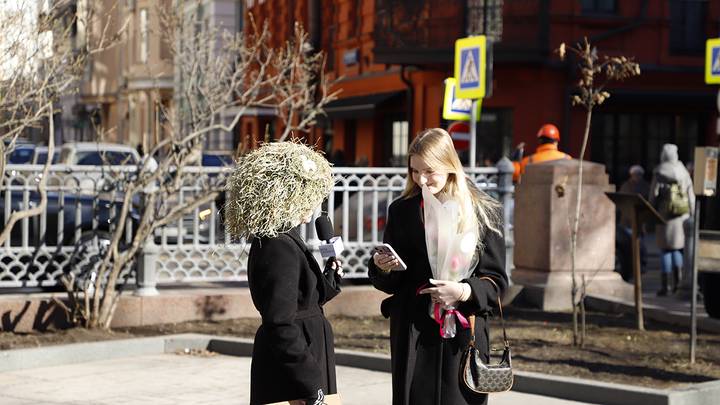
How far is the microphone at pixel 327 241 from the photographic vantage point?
526cm

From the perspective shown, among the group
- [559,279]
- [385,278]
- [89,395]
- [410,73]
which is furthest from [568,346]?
[410,73]

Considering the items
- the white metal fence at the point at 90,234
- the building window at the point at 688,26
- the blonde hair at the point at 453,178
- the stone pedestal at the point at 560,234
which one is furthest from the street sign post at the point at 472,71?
the building window at the point at 688,26

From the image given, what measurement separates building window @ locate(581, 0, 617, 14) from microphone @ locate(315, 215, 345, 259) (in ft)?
77.4

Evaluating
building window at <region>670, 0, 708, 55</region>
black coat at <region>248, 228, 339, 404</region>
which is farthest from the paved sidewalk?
building window at <region>670, 0, 708, 55</region>

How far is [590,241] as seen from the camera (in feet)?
43.5

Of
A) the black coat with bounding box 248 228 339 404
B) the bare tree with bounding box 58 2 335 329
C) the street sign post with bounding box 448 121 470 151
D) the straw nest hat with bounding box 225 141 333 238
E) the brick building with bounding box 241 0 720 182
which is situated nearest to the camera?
the black coat with bounding box 248 228 339 404

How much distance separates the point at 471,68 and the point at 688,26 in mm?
14789

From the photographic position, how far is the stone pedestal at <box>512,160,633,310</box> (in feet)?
43.0

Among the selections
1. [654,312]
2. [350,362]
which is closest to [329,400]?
[350,362]

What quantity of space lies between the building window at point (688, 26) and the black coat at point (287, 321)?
24714 millimetres

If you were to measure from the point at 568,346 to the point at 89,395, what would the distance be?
146 inches

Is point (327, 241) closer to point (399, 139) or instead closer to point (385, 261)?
point (385, 261)

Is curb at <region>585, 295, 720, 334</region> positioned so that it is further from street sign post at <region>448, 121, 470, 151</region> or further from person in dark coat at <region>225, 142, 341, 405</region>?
person in dark coat at <region>225, 142, 341, 405</region>

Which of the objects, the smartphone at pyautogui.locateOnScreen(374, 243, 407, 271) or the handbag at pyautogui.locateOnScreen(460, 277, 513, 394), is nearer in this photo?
the smartphone at pyautogui.locateOnScreen(374, 243, 407, 271)
